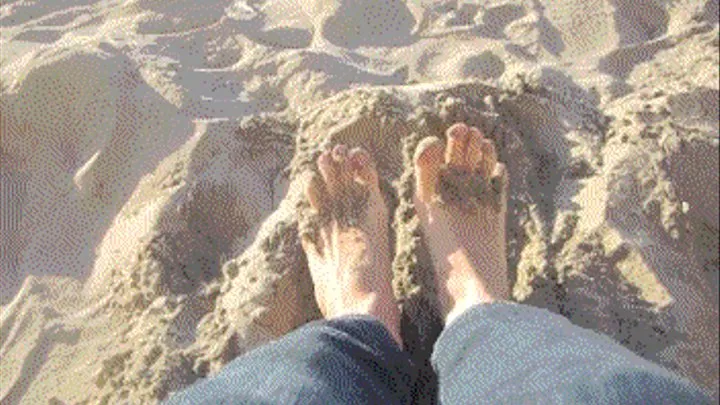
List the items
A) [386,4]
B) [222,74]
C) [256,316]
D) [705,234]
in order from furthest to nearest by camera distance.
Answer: [386,4], [222,74], [705,234], [256,316]

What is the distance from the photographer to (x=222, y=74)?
2.33 metres

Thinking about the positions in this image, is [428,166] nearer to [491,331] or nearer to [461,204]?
[461,204]

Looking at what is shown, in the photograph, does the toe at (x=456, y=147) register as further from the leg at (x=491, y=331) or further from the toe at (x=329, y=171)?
the toe at (x=329, y=171)

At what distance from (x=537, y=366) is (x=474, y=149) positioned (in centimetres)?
71

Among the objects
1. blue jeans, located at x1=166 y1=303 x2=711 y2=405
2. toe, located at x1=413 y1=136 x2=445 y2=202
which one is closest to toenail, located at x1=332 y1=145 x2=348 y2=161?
toe, located at x1=413 y1=136 x2=445 y2=202

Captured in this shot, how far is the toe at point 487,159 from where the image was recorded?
2062mm

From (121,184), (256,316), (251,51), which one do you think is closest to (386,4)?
(251,51)

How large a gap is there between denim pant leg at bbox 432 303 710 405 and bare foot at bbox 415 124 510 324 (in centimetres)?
24

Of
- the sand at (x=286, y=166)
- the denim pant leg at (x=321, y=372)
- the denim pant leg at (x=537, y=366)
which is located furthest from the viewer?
the sand at (x=286, y=166)

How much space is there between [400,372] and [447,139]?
0.62 meters

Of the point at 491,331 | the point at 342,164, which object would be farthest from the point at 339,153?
the point at 491,331

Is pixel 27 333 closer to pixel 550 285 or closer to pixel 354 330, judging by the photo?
pixel 354 330

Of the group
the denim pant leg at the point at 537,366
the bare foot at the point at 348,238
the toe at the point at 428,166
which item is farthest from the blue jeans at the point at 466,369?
the toe at the point at 428,166

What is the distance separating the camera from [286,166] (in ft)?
6.99
